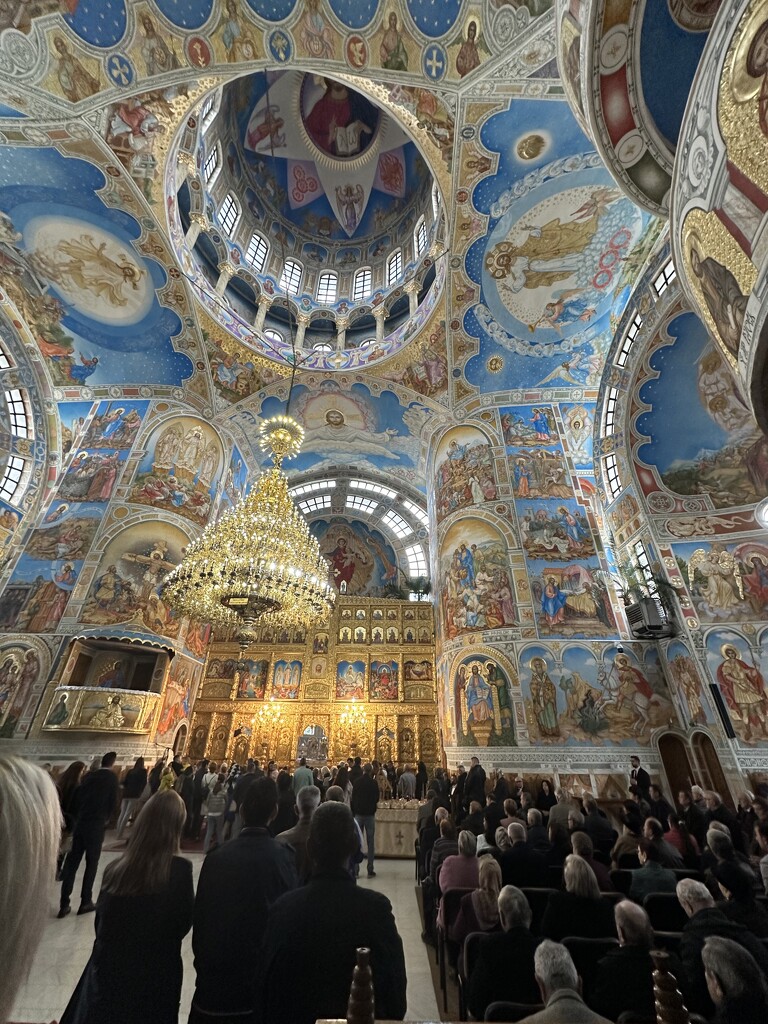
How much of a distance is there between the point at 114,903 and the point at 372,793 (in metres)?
5.83

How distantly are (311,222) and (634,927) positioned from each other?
24.5 metres

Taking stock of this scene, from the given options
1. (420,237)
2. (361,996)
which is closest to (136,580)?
(361,996)

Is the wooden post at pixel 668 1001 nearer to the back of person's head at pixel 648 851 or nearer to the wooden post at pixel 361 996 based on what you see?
the wooden post at pixel 361 996

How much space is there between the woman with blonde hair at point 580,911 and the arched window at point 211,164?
19903 millimetres

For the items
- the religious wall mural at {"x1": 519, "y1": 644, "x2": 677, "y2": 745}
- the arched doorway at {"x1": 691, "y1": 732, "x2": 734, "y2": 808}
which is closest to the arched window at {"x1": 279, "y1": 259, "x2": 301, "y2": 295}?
the religious wall mural at {"x1": 519, "y1": 644, "x2": 677, "y2": 745}

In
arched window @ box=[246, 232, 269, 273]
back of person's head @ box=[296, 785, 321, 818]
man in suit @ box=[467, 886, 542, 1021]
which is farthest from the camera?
arched window @ box=[246, 232, 269, 273]

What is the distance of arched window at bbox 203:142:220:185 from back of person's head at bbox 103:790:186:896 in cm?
1888

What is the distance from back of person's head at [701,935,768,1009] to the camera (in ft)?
5.58

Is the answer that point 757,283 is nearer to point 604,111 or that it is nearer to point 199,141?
point 604,111

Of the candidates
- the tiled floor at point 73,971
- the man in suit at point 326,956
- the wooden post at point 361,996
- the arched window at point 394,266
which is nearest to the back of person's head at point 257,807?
the man in suit at point 326,956

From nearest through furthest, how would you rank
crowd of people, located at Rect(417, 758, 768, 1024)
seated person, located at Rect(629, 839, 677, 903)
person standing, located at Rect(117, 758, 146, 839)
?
crowd of people, located at Rect(417, 758, 768, 1024)
seated person, located at Rect(629, 839, 677, 903)
person standing, located at Rect(117, 758, 146, 839)

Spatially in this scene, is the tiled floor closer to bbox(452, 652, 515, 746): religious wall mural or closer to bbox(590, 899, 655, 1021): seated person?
bbox(590, 899, 655, 1021): seated person

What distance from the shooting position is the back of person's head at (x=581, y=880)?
2762 millimetres

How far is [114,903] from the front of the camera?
6.03 ft
